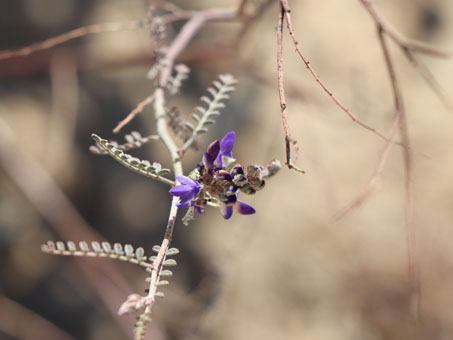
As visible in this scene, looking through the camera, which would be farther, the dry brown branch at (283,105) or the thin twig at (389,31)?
the thin twig at (389,31)

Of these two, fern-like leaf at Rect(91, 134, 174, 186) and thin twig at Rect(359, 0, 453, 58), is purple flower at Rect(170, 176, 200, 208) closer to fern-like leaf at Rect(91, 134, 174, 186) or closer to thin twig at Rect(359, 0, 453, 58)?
fern-like leaf at Rect(91, 134, 174, 186)

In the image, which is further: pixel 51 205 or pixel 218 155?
pixel 51 205

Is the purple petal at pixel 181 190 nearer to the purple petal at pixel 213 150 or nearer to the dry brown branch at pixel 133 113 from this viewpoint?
the purple petal at pixel 213 150

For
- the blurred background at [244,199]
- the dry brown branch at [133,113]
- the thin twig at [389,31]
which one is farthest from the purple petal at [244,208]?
the blurred background at [244,199]

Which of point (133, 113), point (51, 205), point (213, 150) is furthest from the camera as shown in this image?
point (51, 205)

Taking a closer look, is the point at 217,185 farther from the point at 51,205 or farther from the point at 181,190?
the point at 51,205

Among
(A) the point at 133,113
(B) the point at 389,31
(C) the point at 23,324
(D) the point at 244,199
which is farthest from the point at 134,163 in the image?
(C) the point at 23,324

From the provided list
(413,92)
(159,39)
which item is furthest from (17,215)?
(413,92)

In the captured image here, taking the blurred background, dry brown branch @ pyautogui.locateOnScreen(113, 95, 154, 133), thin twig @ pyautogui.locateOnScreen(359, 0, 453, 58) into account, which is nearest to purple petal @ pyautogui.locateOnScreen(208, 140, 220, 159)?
dry brown branch @ pyautogui.locateOnScreen(113, 95, 154, 133)
